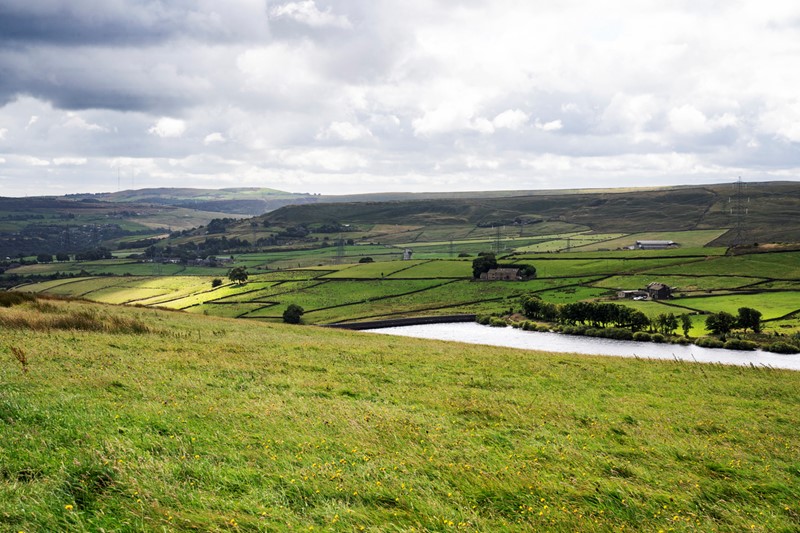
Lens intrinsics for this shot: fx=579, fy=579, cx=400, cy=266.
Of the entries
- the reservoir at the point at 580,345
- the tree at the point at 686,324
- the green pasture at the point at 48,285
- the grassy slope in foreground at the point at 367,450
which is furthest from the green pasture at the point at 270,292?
the grassy slope in foreground at the point at 367,450

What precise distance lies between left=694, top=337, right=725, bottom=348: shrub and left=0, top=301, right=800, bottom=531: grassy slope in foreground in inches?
2714

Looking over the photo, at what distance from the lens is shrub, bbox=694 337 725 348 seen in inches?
3374

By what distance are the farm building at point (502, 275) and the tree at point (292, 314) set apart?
52.7m

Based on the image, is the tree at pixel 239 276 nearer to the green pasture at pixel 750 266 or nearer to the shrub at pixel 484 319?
the shrub at pixel 484 319

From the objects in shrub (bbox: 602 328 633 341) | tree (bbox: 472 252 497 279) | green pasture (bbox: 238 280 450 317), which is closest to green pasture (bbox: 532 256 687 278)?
tree (bbox: 472 252 497 279)

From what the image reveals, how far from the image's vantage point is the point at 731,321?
90750 millimetres

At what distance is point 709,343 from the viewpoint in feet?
284

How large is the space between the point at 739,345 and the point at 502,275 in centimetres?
6650

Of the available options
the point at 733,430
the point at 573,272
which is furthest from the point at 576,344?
the point at 733,430

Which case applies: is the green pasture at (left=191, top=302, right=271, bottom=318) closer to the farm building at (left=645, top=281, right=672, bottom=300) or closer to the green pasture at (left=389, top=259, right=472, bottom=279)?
the green pasture at (left=389, top=259, right=472, bottom=279)

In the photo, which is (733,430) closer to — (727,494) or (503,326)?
(727,494)

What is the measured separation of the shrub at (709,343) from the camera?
8569 centimetres

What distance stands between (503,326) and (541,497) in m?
101

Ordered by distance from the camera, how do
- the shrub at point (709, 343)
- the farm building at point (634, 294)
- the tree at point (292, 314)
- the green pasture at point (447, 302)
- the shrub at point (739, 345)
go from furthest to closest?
the green pasture at point (447, 302), the farm building at point (634, 294), the tree at point (292, 314), the shrub at point (709, 343), the shrub at point (739, 345)
